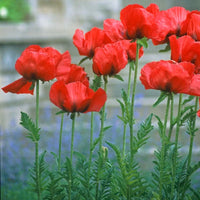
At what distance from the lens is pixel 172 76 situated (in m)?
1.19

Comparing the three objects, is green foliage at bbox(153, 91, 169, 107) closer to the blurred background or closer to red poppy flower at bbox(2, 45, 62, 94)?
red poppy flower at bbox(2, 45, 62, 94)

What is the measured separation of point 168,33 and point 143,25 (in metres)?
0.10

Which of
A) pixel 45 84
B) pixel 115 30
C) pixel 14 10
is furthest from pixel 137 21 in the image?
pixel 14 10

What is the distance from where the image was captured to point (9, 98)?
525cm

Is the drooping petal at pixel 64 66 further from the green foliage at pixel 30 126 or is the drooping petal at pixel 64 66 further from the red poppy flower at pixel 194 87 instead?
the red poppy flower at pixel 194 87

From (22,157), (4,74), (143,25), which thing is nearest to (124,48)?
(143,25)

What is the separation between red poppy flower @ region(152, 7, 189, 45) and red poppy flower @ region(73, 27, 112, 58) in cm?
14

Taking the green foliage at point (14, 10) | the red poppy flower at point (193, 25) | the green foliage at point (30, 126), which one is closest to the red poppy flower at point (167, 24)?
the red poppy flower at point (193, 25)

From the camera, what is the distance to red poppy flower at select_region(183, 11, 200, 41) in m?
1.27

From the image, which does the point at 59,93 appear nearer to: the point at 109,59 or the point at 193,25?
the point at 109,59

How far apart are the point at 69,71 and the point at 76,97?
0.08 metres

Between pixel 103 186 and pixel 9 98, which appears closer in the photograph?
pixel 103 186

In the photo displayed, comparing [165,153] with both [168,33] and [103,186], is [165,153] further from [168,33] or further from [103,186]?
[168,33]

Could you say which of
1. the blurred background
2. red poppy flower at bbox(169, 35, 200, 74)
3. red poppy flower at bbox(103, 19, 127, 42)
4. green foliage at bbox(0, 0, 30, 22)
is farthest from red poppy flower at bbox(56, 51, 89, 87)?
green foliage at bbox(0, 0, 30, 22)
